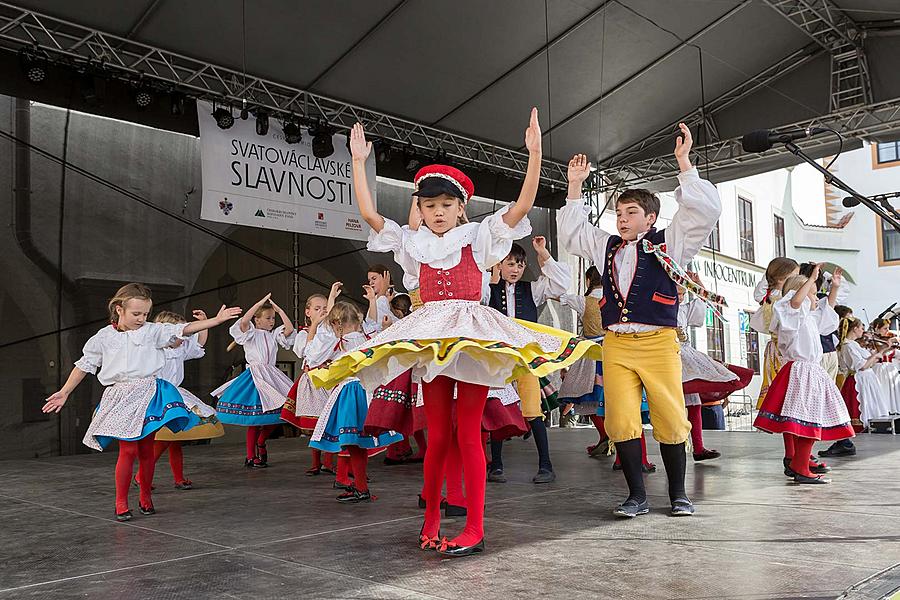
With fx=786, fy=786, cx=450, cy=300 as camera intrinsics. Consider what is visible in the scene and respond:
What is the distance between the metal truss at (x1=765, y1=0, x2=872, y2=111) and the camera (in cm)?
777

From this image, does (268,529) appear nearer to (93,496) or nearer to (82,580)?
(82,580)

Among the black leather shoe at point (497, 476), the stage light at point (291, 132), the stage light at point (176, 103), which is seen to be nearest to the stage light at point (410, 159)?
the stage light at point (291, 132)

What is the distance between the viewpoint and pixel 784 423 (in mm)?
4320

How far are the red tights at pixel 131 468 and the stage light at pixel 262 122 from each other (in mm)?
4458

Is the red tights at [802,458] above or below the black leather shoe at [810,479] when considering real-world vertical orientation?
above

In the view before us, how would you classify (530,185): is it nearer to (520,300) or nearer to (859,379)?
(520,300)

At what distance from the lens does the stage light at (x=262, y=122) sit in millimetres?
7535

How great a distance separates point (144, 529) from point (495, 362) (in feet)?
5.83

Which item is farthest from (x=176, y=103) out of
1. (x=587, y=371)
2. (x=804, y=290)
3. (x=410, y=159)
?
(x=804, y=290)

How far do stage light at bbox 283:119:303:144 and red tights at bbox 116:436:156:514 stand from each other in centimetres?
460

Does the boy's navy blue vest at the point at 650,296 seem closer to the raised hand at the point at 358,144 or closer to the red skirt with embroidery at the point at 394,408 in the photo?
the red skirt with embroidery at the point at 394,408

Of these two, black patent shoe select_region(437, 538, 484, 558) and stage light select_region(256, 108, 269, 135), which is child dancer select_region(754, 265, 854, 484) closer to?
black patent shoe select_region(437, 538, 484, 558)

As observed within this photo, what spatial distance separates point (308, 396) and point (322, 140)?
368cm

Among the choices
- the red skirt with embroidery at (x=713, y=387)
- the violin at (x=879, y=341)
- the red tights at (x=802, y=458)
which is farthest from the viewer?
the violin at (x=879, y=341)
